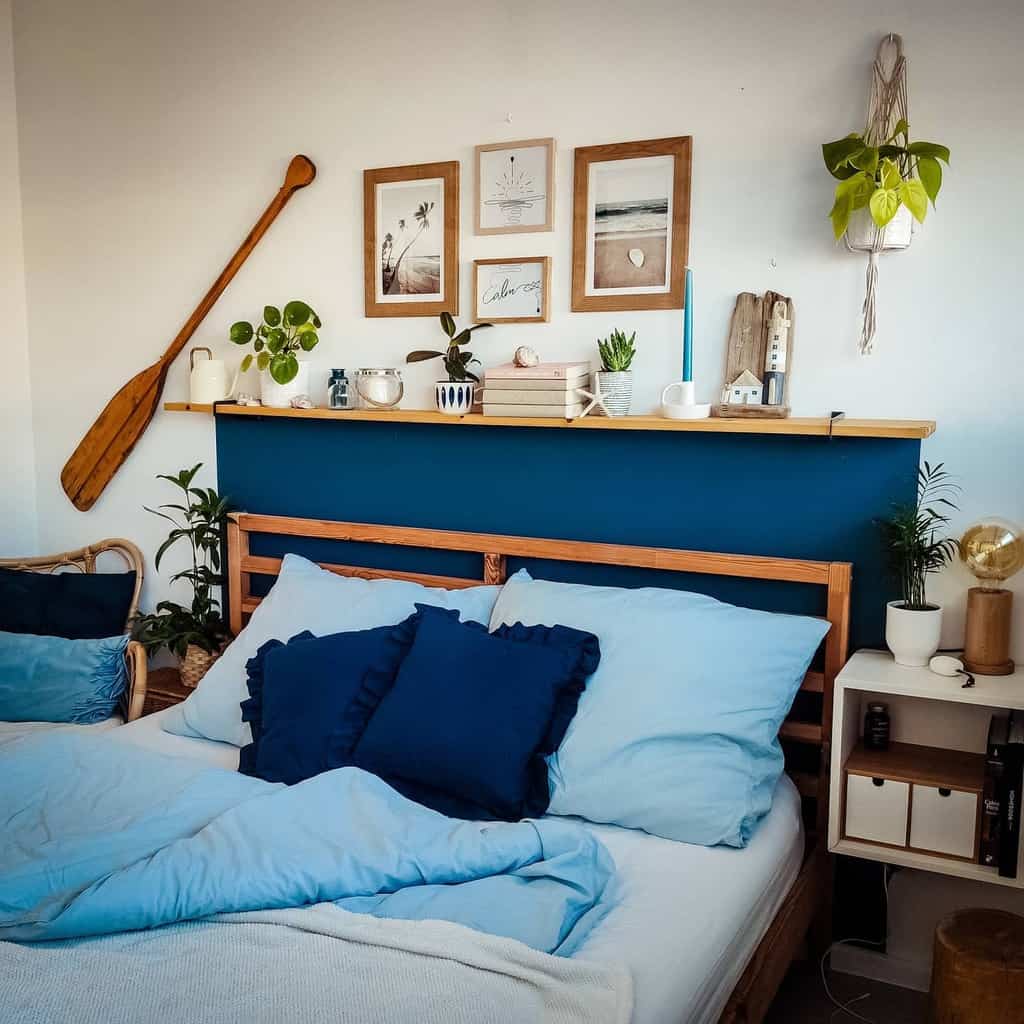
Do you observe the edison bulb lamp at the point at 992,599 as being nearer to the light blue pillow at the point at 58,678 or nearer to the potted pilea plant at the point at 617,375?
the potted pilea plant at the point at 617,375

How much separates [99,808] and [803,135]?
82.9 inches

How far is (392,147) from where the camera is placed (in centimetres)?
295

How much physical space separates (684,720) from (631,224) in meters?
1.25

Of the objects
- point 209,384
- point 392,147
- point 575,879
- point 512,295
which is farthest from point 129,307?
Answer: point 575,879

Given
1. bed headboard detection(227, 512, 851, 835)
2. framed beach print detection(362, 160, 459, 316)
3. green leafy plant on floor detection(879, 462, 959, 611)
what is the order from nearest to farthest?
green leafy plant on floor detection(879, 462, 959, 611) → bed headboard detection(227, 512, 851, 835) → framed beach print detection(362, 160, 459, 316)

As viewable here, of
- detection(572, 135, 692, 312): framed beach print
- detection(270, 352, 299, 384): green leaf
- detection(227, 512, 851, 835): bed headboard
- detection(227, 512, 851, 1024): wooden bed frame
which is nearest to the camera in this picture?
detection(227, 512, 851, 1024): wooden bed frame

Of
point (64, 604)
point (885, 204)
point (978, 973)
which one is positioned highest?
point (885, 204)

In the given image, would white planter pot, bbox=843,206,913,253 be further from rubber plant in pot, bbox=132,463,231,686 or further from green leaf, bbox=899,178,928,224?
rubber plant in pot, bbox=132,463,231,686

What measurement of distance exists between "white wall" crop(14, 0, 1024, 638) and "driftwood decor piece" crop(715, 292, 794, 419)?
4 cm

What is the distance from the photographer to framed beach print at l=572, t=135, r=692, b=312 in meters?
2.60

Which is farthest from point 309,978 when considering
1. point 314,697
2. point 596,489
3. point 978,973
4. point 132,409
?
point 132,409

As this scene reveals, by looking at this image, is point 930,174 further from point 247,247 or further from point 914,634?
point 247,247

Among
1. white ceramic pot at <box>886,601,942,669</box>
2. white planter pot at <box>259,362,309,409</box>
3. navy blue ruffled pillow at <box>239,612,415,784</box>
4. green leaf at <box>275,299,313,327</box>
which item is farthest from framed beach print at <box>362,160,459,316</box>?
white ceramic pot at <box>886,601,942,669</box>

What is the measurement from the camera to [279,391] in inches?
120
